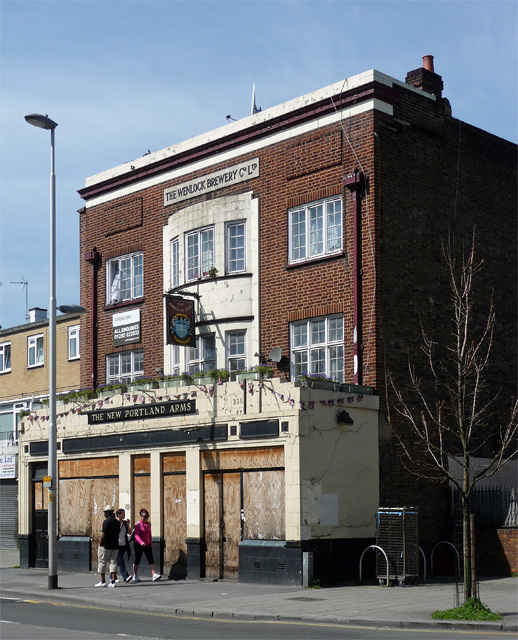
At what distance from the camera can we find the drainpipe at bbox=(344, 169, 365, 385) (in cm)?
2323

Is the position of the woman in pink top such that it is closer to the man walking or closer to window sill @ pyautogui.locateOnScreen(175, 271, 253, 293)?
the man walking

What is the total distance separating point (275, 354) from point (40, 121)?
781cm

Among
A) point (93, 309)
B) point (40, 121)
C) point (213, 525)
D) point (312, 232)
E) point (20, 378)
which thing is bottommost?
point (213, 525)

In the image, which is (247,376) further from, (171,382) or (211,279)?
(211,279)

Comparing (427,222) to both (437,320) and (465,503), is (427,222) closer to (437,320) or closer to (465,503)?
(437,320)

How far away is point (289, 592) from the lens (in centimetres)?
2009

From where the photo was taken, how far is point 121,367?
29.8 meters

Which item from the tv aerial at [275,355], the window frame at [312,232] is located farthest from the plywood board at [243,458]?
the window frame at [312,232]

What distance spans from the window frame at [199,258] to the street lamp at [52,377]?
528 centimetres

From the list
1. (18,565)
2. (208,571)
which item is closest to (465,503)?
(208,571)

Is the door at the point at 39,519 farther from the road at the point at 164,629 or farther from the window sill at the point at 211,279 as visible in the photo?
the road at the point at 164,629

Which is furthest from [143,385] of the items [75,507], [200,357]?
[75,507]

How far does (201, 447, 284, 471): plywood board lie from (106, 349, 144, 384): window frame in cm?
582

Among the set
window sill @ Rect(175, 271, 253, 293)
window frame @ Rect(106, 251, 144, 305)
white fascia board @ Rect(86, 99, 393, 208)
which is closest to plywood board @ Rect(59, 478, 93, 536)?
window frame @ Rect(106, 251, 144, 305)
